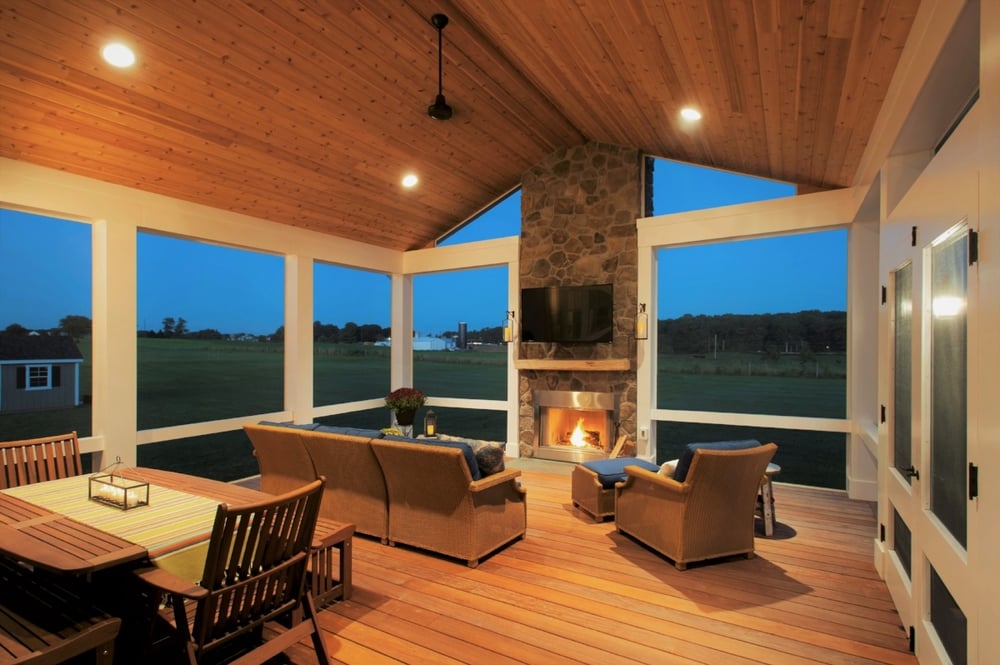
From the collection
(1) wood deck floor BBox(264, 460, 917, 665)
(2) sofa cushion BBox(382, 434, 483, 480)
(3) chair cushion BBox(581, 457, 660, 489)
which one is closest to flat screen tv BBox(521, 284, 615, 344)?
(3) chair cushion BBox(581, 457, 660, 489)

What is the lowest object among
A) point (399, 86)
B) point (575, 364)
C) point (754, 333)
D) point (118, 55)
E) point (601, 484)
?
point (601, 484)

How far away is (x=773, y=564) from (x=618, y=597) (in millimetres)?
1321

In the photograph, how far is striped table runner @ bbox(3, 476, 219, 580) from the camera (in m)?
2.23

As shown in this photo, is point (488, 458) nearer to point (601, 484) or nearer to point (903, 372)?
point (601, 484)

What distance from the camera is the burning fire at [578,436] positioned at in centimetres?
714

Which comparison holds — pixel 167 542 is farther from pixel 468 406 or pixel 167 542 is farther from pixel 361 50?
pixel 468 406

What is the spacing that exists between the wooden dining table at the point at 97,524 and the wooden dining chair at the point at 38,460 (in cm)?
53

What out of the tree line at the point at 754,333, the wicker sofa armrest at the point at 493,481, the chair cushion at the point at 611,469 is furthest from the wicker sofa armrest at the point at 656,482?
the tree line at the point at 754,333

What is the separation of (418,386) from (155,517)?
6.40 metres

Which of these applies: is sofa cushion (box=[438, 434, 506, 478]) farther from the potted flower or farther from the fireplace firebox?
the potted flower

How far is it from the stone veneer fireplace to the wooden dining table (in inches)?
182

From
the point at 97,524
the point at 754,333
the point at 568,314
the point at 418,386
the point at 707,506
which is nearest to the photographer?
the point at 97,524

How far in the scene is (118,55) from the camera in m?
3.76

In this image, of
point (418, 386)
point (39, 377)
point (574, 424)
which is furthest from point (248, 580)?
point (418, 386)
